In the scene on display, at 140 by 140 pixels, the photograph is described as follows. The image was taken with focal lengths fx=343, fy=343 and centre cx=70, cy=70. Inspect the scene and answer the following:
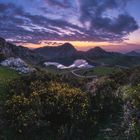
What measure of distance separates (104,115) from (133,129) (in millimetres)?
4616

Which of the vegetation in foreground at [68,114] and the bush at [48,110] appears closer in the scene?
the vegetation in foreground at [68,114]

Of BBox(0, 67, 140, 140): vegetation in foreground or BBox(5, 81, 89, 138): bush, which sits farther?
BBox(5, 81, 89, 138): bush

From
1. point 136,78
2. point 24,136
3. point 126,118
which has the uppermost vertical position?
point 136,78

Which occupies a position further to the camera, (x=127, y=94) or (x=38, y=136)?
(x=127, y=94)

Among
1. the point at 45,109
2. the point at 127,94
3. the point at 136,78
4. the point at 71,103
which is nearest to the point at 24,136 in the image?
the point at 45,109

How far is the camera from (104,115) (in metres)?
23.3

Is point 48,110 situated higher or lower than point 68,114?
higher

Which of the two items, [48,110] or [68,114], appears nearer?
[68,114]

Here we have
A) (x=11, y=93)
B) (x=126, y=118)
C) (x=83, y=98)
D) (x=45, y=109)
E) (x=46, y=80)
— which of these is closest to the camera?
(x=126, y=118)

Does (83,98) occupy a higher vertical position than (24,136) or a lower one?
higher

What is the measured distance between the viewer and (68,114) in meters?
21.8

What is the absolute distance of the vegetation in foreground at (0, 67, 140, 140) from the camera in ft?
67.1

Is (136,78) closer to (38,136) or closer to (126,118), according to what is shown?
(126,118)

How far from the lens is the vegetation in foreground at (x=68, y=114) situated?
20.5 metres
